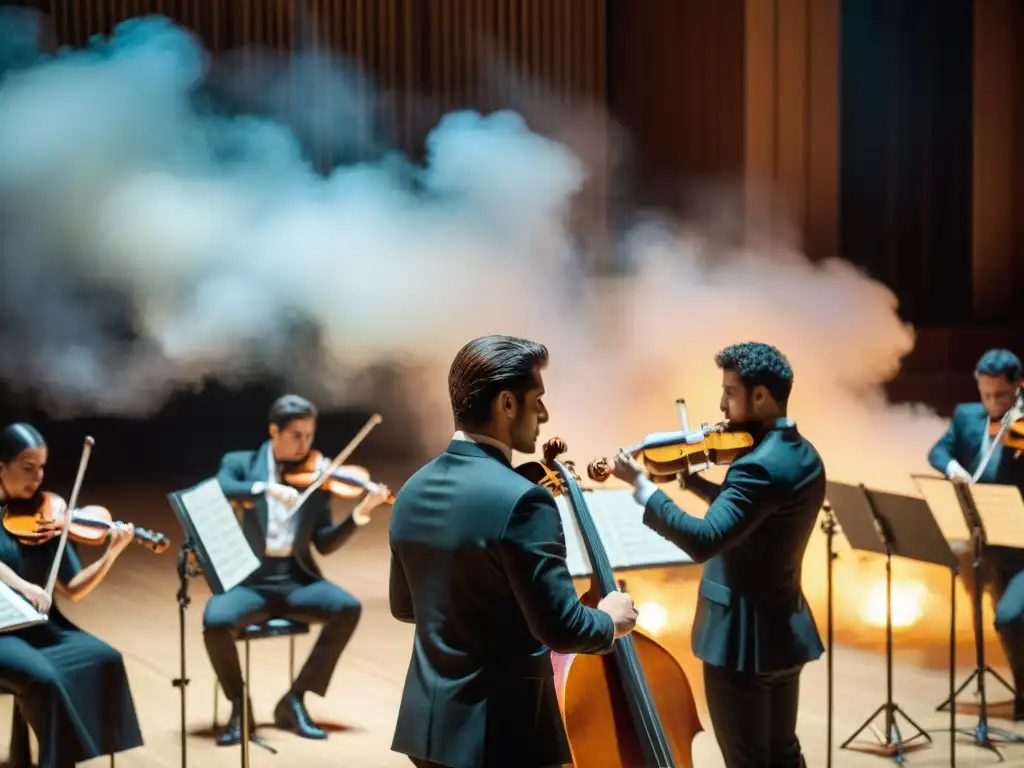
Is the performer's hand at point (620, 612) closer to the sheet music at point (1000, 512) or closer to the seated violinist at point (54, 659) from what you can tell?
the seated violinist at point (54, 659)

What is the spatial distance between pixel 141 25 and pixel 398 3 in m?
1.99

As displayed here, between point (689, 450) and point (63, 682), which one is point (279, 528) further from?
point (689, 450)

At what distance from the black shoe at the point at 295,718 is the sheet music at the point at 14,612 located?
44.5 inches

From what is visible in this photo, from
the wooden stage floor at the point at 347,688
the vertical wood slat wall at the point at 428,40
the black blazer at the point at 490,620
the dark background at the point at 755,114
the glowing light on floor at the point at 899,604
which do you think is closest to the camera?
the black blazer at the point at 490,620

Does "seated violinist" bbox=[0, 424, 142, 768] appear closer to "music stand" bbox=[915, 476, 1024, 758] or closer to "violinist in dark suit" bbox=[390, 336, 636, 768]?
"violinist in dark suit" bbox=[390, 336, 636, 768]

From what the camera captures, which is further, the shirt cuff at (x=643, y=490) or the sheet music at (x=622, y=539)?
the sheet music at (x=622, y=539)

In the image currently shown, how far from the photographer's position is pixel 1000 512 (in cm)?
409

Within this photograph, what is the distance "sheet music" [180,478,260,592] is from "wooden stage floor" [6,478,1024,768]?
24.2 inches

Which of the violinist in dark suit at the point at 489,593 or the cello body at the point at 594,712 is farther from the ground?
the violinist in dark suit at the point at 489,593

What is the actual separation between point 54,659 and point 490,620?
6.93 ft

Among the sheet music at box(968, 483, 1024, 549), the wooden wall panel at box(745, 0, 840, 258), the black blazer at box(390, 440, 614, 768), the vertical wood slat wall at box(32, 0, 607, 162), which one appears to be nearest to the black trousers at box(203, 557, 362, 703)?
the sheet music at box(968, 483, 1024, 549)

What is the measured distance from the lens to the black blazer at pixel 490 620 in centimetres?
202

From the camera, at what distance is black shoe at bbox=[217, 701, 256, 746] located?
14.0 feet

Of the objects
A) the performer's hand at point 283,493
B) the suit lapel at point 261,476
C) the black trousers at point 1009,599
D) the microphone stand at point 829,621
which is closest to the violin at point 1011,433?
→ the black trousers at point 1009,599
